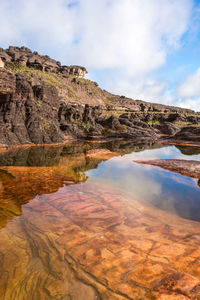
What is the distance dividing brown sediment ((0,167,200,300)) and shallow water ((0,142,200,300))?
0.05 feet

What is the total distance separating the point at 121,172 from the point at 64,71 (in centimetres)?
11040

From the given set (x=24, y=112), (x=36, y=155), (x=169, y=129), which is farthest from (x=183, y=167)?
(x=169, y=129)

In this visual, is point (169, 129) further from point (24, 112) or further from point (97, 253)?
point (97, 253)

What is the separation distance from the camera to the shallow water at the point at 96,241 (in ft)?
8.98

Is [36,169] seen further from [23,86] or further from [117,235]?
[23,86]

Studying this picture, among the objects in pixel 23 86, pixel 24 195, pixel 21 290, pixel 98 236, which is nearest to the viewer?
pixel 21 290

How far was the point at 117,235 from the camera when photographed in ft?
14.2

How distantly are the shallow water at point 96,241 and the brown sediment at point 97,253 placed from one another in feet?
0.05

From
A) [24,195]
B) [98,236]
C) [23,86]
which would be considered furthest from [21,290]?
[23,86]

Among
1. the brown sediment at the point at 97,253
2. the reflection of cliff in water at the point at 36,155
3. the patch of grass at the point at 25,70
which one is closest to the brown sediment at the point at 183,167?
the brown sediment at the point at 97,253

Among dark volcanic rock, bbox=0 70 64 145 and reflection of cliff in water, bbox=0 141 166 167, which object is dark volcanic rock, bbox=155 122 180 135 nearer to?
reflection of cliff in water, bbox=0 141 166 167

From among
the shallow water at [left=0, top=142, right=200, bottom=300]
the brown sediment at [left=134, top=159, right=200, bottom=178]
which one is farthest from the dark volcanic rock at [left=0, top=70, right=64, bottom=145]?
the brown sediment at [left=134, top=159, right=200, bottom=178]

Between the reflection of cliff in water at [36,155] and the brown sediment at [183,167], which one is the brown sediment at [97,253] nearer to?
the brown sediment at [183,167]

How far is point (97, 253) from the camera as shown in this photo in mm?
3590
